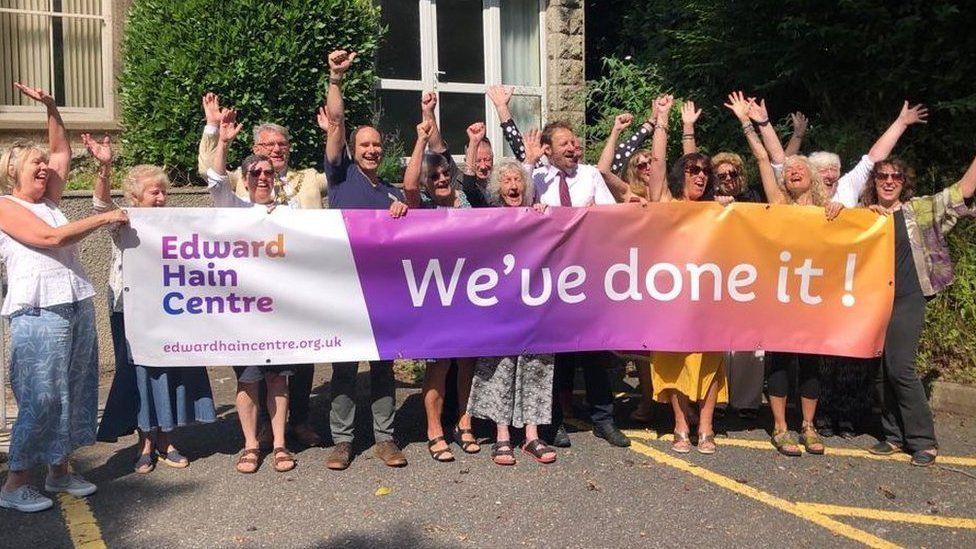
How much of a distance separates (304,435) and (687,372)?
238cm

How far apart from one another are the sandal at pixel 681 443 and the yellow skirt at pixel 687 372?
0.23 metres

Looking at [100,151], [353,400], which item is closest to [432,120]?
[353,400]

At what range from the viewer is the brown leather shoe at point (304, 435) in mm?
5730

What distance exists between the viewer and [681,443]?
5684mm

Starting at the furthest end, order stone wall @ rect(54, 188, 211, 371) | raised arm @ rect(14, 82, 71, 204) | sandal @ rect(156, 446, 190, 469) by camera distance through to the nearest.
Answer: stone wall @ rect(54, 188, 211, 371)
sandal @ rect(156, 446, 190, 469)
raised arm @ rect(14, 82, 71, 204)

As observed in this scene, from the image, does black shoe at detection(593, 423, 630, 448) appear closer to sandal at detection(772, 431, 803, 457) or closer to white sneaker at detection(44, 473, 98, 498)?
sandal at detection(772, 431, 803, 457)

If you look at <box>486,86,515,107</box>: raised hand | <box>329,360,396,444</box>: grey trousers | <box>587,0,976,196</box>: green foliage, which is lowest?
<box>329,360,396,444</box>: grey trousers

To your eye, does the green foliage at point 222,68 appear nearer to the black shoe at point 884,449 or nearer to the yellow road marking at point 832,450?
the yellow road marking at point 832,450

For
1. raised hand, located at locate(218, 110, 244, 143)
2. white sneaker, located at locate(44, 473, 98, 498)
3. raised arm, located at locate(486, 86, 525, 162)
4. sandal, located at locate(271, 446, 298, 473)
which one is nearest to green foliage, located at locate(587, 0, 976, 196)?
raised arm, located at locate(486, 86, 525, 162)

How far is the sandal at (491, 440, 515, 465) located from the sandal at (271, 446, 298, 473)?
115cm

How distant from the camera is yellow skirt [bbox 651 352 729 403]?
5701mm

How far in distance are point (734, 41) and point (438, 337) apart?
5.70 meters

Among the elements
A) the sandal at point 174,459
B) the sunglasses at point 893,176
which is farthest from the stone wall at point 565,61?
the sandal at point 174,459

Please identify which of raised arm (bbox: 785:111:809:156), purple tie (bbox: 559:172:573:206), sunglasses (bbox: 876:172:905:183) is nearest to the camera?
sunglasses (bbox: 876:172:905:183)
